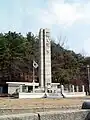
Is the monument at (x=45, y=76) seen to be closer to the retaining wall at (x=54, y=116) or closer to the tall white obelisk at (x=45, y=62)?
the tall white obelisk at (x=45, y=62)

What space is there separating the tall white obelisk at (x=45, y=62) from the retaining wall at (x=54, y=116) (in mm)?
43603

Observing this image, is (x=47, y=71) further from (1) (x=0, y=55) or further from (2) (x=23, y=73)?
(2) (x=23, y=73)

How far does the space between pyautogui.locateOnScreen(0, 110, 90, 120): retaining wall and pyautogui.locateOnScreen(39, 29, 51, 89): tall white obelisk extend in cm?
4360

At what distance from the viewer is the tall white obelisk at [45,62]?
4867cm

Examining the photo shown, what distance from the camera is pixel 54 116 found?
4.30 meters

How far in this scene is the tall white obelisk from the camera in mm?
48666

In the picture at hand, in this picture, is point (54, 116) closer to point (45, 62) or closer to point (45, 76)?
point (45, 76)

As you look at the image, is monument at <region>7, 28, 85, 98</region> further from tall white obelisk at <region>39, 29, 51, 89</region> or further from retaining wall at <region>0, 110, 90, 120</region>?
retaining wall at <region>0, 110, 90, 120</region>

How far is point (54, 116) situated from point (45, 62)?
44.8 meters

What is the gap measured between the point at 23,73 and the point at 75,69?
14426 millimetres

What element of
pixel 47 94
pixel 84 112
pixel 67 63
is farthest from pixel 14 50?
pixel 84 112

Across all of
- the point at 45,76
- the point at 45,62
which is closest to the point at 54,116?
the point at 45,76

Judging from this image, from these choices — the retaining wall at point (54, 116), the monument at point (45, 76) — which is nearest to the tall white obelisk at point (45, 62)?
the monument at point (45, 76)

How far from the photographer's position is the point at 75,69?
7612 cm
